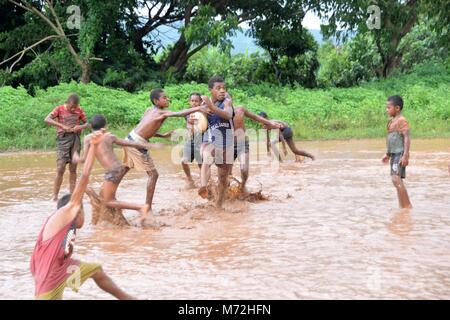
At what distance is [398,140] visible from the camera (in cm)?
875

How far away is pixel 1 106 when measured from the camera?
19547 mm

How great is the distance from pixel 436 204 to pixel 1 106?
13.7 meters

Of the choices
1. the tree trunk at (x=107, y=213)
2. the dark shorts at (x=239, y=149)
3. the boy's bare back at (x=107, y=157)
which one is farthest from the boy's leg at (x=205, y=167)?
the boy's bare back at (x=107, y=157)

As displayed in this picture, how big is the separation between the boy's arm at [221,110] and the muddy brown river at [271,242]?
4.14 ft

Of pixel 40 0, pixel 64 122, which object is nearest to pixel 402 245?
pixel 64 122

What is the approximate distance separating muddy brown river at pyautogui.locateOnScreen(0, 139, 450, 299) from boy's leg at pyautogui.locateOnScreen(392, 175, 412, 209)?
17 centimetres

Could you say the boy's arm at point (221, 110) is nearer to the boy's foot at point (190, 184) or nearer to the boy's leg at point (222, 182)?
the boy's leg at point (222, 182)

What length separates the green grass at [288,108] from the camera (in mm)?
18594

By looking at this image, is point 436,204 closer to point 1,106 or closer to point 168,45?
point 1,106

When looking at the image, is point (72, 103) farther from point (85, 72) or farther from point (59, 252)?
point (85, 72)

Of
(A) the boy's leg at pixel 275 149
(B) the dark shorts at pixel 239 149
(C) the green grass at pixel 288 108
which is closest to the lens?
(B) the dark shorts at pixel 239 149

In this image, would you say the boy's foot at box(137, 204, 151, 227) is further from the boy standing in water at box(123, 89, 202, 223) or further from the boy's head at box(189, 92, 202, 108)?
the boy's head at box(189, 92, 202, 108)

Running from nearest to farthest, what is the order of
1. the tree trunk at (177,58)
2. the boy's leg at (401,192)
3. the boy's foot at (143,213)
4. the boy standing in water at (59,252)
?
1. the boy standing in water at (59,252)
2. the boy's foot at (143,213)
3. the boy's leg at (401,192)
4. the tree trunk at (177,58)

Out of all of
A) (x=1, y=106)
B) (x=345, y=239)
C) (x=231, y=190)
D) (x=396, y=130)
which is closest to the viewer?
(x=345, y=239)
